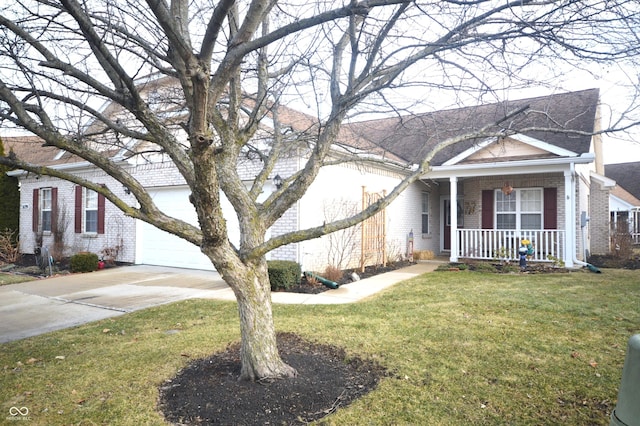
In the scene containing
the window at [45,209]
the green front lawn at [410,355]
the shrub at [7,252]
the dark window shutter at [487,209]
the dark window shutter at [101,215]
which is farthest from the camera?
the window at [45,209]

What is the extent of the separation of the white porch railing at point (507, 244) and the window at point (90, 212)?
1271 cm

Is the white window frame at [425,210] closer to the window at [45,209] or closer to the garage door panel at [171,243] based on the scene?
the garage door panel at [171,243]

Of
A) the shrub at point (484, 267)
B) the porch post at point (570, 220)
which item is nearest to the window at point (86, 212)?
the shrub at point (484, 267)

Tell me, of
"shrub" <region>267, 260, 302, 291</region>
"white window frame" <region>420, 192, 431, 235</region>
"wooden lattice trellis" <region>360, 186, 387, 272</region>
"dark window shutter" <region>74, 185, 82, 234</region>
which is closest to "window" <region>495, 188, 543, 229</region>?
"white window frame" <region>420, 192, 431, 235</region>

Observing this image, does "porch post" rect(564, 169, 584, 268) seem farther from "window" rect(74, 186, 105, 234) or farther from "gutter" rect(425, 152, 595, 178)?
"window" rect(74, 186, 105, 234)

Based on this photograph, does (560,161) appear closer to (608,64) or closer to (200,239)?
(608,64)

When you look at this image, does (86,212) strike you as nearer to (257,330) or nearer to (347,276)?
(347,276)

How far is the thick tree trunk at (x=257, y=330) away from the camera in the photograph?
3.70 m

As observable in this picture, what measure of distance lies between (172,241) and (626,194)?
25003 millimetres

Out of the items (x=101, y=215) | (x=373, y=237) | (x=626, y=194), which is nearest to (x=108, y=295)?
(x=101, y=215)

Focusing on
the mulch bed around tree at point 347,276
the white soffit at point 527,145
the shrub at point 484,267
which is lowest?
Answer: the mulch bed around tree at point 347,276

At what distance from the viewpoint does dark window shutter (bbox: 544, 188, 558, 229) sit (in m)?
13.1

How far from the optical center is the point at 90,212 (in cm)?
1491
